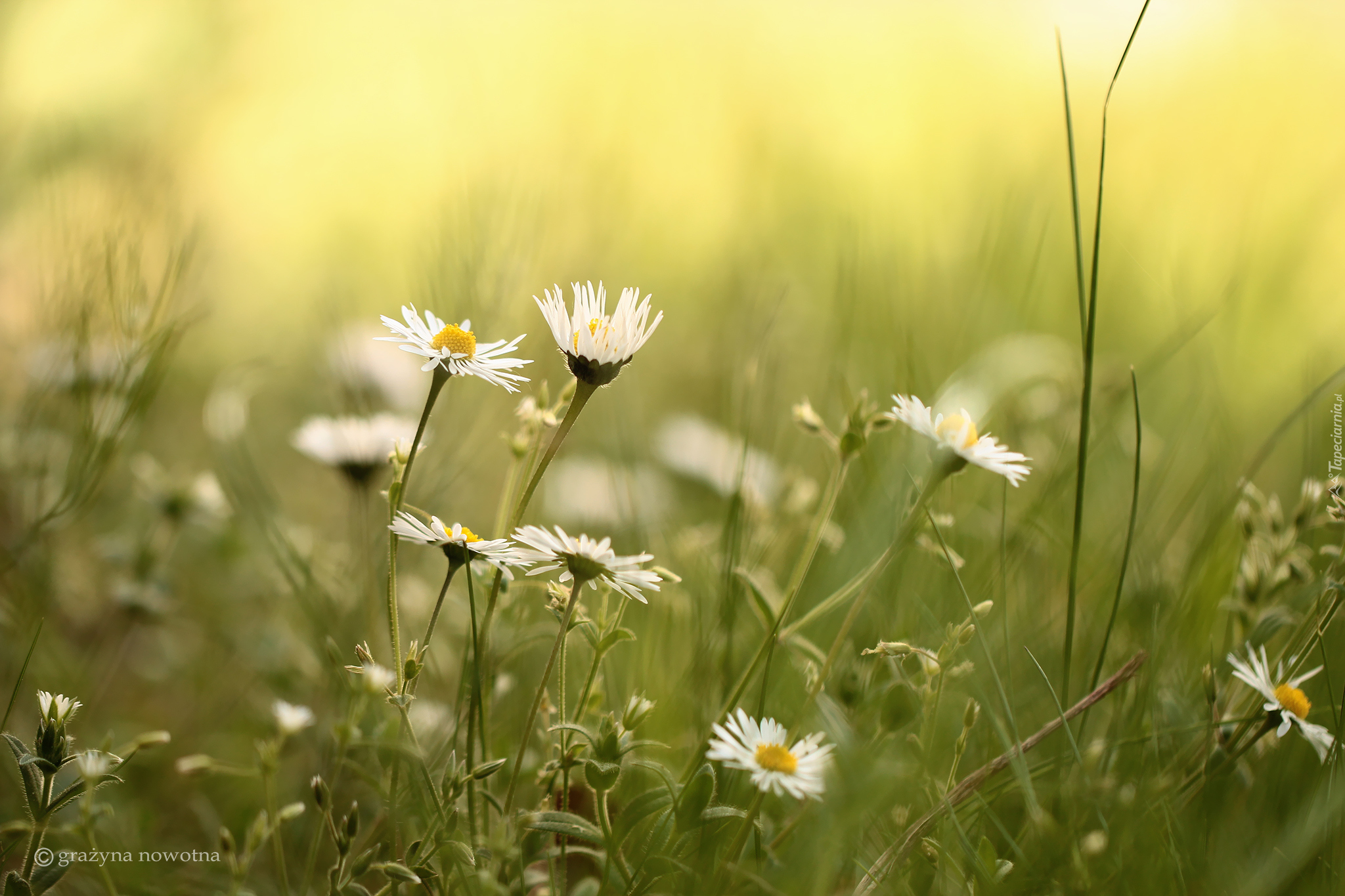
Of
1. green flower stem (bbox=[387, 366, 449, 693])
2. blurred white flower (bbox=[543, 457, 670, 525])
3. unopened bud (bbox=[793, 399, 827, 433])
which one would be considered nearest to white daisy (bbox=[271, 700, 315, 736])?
green flower stem (bbox=[387, 366, 449, 693])

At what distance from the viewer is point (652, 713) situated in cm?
77

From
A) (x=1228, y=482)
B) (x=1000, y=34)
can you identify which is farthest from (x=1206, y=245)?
(x=1000, y=34)

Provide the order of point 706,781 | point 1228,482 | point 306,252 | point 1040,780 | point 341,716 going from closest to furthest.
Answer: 1. point 706,781
2. point 1040,780
3. point 341,716
4. point 1228,482
5. point 306,252

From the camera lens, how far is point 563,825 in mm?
566

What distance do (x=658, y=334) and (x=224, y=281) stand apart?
3.47 feet

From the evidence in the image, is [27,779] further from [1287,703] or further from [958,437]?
[1287,703]

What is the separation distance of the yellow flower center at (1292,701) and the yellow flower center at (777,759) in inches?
14.4

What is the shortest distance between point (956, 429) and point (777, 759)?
9.7 inches

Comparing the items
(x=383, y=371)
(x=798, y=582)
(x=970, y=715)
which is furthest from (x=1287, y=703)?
(x=383, y=371)

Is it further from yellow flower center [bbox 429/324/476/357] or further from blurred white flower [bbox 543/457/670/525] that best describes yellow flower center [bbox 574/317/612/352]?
blurred white flower [bbox 543/457/670/525]

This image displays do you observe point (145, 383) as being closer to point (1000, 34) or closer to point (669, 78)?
point (669, 78)

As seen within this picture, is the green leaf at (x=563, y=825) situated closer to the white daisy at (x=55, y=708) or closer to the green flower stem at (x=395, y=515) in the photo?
the green flower stem at (x=395, y=515)

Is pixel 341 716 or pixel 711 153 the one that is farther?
pixel 711 153

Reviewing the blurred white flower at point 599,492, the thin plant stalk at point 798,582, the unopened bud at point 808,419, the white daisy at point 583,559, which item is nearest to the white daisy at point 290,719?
the white daisy at point 583,559
